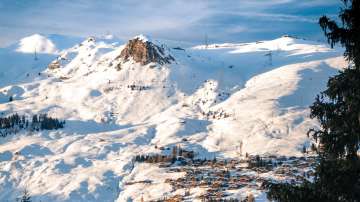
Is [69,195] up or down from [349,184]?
down

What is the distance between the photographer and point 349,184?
21.2m

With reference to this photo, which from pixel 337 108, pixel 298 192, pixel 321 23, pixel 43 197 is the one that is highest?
pixel 321 23

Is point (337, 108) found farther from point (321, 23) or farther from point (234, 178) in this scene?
point (234, 178)

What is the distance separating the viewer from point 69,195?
194875 mm

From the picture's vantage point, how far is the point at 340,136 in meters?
21.3

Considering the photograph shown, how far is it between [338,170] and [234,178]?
179093mm

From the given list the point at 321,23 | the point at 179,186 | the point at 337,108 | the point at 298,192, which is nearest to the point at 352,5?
the point at 321,23

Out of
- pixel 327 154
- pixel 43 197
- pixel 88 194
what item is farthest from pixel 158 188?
pixel 327 154

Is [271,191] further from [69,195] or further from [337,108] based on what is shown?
[69,195]

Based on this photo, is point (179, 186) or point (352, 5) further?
point (179, 186)

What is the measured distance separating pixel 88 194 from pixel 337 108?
182 meters

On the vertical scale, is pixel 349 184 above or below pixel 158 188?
above

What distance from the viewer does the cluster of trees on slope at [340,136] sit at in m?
20.9

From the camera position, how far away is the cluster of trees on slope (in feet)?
68.6
